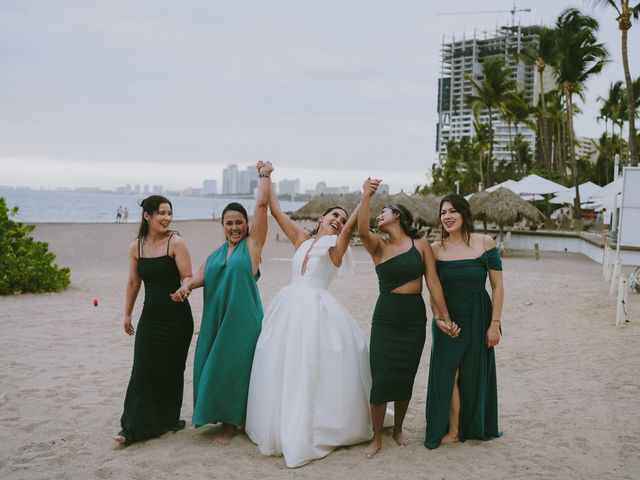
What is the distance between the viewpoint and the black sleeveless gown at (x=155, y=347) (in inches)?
174

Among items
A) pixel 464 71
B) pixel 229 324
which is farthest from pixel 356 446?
pixel 464 71

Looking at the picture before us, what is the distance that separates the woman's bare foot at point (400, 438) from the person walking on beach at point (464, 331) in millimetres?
170

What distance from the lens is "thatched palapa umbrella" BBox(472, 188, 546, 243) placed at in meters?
23.3

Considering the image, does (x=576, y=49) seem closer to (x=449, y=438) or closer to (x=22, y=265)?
(x=22, y=265)

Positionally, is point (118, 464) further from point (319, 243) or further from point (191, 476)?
point (319, 243)

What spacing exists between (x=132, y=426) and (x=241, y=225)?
1.61m

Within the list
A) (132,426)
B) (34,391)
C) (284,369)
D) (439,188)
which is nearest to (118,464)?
(132,426)

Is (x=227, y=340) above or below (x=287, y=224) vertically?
below

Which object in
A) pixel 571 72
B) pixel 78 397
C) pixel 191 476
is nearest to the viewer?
pixel 191 476

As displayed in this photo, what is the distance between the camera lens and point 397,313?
4.16 m

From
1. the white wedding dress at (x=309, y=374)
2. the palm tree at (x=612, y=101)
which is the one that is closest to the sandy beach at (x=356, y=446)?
the white wedding dress at (x=309, y=374)

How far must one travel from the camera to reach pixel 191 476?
12.6ft

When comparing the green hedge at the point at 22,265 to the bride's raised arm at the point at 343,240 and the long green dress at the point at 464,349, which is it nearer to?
the bride's raised arm at the point at 343,240

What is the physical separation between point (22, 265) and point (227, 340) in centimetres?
911
